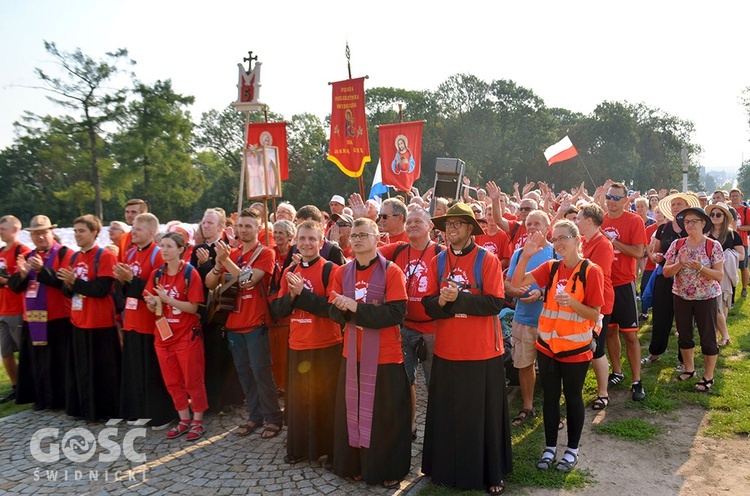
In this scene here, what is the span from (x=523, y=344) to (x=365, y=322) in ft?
6.30

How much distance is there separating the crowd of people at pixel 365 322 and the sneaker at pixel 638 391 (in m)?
0.02

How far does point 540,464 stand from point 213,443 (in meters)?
3.11

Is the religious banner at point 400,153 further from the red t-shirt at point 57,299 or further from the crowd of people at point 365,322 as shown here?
the red t-shirt at point 57,299

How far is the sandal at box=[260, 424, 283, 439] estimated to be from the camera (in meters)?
5.27

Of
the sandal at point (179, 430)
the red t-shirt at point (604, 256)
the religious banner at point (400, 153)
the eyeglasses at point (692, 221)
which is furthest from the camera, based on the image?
the religious banner at point (400, 153)

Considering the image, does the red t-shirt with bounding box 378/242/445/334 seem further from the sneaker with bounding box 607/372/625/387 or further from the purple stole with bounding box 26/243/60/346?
the purple stole with bounding box 26/243/60/346

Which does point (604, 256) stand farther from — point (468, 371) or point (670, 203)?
point (670, 203)

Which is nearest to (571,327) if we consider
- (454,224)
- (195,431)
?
(454,224)

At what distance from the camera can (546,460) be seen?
439 cm

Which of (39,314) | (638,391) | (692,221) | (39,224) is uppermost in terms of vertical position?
(39,224)

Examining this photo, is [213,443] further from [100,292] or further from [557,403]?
[557,403]

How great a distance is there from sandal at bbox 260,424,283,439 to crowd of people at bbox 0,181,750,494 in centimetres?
2

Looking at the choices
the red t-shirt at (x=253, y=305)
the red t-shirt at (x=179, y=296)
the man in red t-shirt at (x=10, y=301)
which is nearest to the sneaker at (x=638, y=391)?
the red t-shirt at (x=253, y=305)

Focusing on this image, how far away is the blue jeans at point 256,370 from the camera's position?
5312 mm
